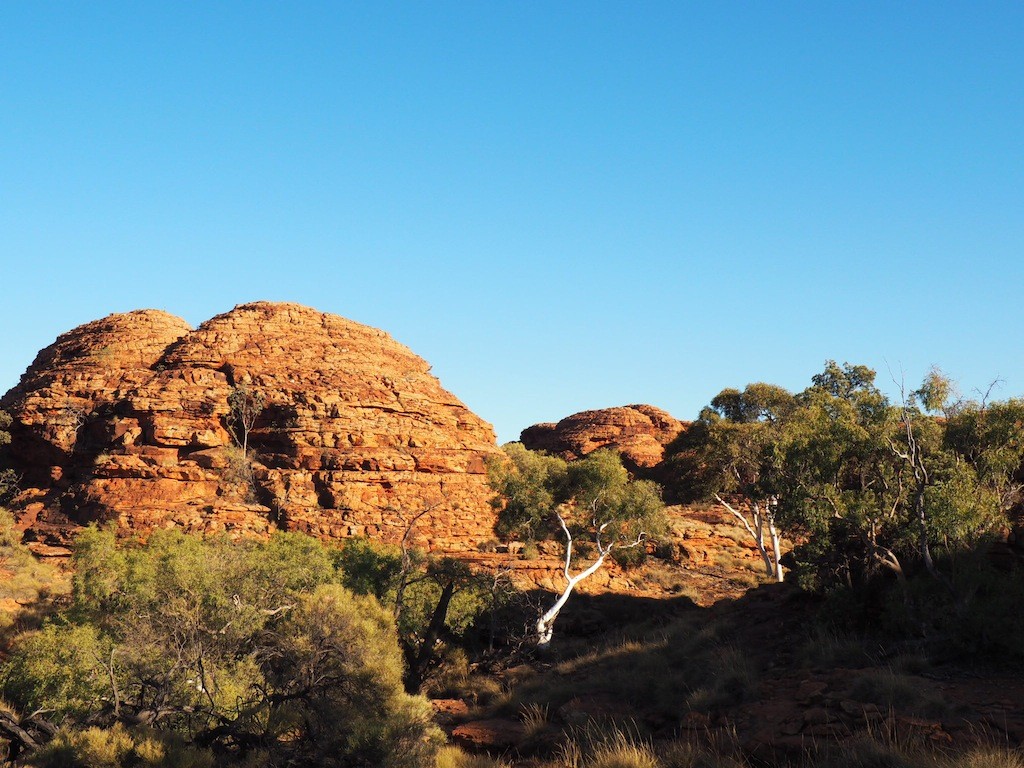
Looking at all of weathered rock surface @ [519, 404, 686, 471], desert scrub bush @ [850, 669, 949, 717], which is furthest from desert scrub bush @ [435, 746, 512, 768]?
weathered rock surface @ [519, 404, 686, 471]

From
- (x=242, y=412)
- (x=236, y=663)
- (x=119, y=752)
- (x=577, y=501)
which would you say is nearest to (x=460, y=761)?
(x=119, y=752)

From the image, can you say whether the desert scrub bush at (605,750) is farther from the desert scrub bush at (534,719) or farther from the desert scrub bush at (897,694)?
the desert scrub bush at (897,694)

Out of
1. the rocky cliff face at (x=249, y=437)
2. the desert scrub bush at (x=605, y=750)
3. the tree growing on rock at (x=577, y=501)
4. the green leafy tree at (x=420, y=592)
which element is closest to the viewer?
the desert scrub bush at (x=605, y=750)

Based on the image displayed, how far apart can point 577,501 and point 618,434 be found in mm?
35535

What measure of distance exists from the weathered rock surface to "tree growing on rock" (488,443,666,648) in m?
29.6

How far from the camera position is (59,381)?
4388 cm

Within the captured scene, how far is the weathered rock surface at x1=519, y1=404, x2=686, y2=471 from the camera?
58312mm

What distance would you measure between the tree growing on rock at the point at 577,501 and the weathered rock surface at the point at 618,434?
2956cm

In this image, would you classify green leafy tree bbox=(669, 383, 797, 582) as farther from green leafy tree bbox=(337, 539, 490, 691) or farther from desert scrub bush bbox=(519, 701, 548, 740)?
desert scrub bush bbox=(519, 701, 548, 740)

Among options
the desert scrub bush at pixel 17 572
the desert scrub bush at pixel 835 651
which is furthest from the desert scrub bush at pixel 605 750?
the desert scrub bush at pixel 17 572

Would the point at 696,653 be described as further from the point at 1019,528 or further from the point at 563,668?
the point at 1019,528

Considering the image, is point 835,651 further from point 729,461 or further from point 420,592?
point 729,461

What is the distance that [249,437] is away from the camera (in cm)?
4116

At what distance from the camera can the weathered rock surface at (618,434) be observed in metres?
58.3
